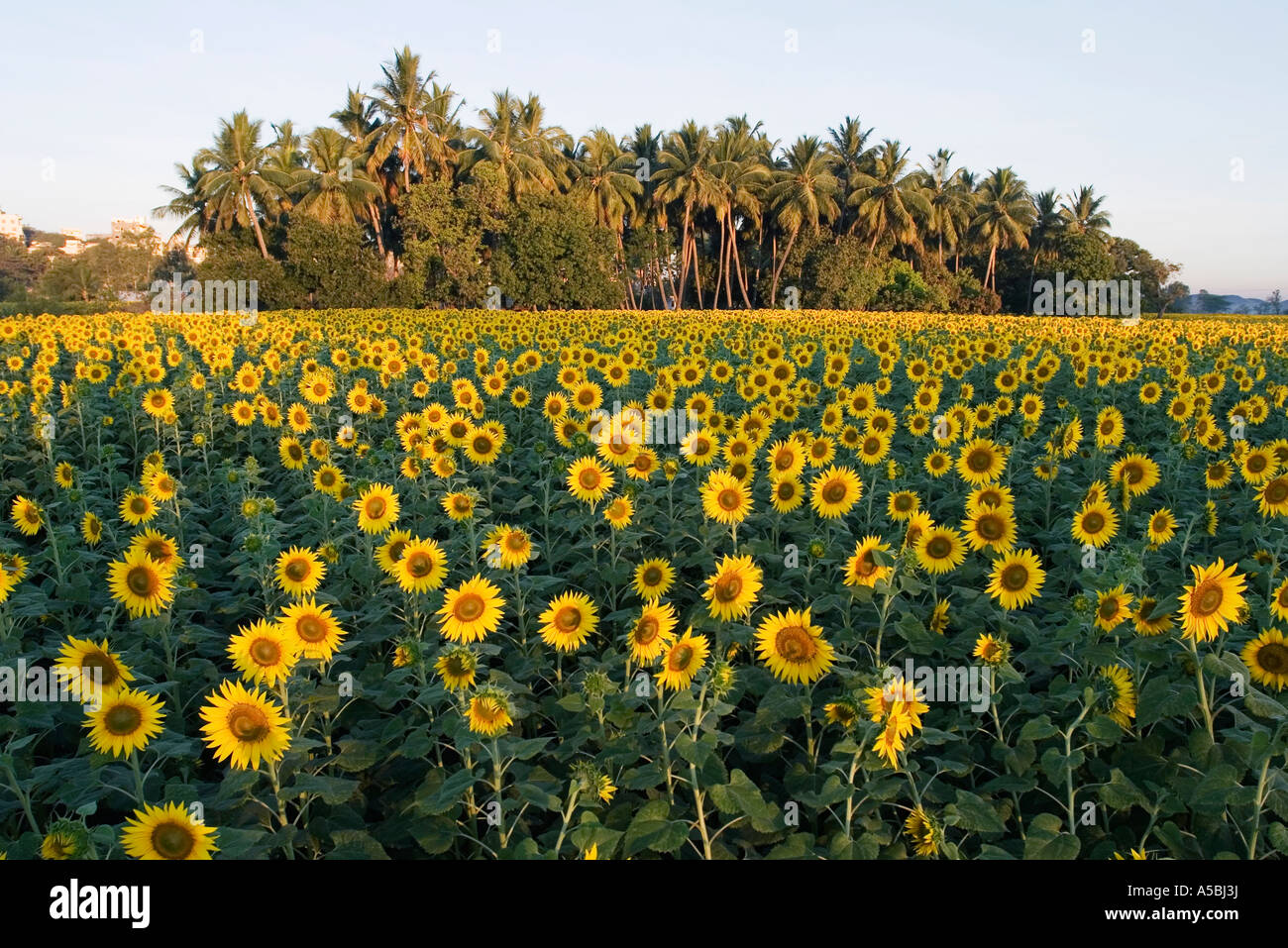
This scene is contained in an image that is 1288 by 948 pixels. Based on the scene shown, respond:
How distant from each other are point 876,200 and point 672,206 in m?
14.9

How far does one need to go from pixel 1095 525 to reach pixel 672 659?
2914 mm

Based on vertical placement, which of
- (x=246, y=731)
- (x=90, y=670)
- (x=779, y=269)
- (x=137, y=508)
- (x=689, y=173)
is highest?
(x=689, y=173)

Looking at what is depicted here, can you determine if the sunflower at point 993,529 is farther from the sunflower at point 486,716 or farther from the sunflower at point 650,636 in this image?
the sunflower at point 486,716

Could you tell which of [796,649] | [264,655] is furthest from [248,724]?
[796,649]

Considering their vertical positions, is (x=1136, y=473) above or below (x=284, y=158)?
below

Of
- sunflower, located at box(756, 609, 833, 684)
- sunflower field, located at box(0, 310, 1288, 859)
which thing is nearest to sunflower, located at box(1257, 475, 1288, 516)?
sunflower field, located at box(0, 310, 1288, 859)

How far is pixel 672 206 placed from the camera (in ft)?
203

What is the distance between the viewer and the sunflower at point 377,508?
193 inches

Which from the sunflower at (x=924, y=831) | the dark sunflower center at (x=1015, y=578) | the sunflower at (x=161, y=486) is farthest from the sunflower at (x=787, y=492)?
the sunflower at (x=161, y=486)

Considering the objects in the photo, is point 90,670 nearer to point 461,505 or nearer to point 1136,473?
point 461,505

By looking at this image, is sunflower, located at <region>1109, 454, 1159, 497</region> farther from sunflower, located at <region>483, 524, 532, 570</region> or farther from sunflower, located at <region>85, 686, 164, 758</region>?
sunflower, located at <region>85, 686, 164, 758</region>

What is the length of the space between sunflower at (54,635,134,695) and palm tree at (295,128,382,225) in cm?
4864

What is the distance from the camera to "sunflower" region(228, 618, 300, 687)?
3.02m

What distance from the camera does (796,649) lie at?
3.26 metres
